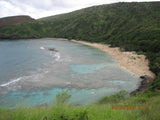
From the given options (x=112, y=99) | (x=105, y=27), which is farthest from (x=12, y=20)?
(x=112, y=99)

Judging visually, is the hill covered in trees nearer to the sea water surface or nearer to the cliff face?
the cliff face

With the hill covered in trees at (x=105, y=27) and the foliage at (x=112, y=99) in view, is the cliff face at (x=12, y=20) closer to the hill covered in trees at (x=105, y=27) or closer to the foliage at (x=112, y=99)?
the hill covered in trees at (x=105, y=27)

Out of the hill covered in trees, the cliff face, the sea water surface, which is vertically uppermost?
the cliff face

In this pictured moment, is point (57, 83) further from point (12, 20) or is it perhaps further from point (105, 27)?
point (12, 20)

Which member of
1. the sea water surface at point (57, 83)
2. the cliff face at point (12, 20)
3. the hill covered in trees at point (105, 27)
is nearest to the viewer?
the sea water surface at point (57, 83)

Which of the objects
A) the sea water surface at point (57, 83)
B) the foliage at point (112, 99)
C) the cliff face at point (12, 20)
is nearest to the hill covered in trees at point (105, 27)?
the cliff face at point (12, 20)

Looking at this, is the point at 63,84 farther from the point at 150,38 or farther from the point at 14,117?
the point at 150,38

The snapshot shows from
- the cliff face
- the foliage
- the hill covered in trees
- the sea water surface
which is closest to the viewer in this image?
the foliage

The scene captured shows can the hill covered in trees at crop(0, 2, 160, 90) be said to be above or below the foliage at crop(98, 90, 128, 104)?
above

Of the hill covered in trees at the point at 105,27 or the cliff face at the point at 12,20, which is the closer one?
the hill covered in trees at the point at 105,27

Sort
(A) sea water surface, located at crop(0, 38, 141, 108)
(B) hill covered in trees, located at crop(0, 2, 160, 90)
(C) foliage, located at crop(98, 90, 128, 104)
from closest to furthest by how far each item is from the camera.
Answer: (C) foliage, located at crop(98, 90, 128, 104)
(A) sea water surface, located at crop(0, 38, 141, 108)
(B) hill covered in trees, located at crop(0, 2, 160, 90)

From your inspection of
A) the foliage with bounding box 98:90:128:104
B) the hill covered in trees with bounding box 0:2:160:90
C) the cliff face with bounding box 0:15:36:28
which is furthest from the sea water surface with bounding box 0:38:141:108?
the cliff face with bounding box 0:15:36:28

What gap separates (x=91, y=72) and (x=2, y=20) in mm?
113298

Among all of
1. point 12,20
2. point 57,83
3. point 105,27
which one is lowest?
point 57,83
